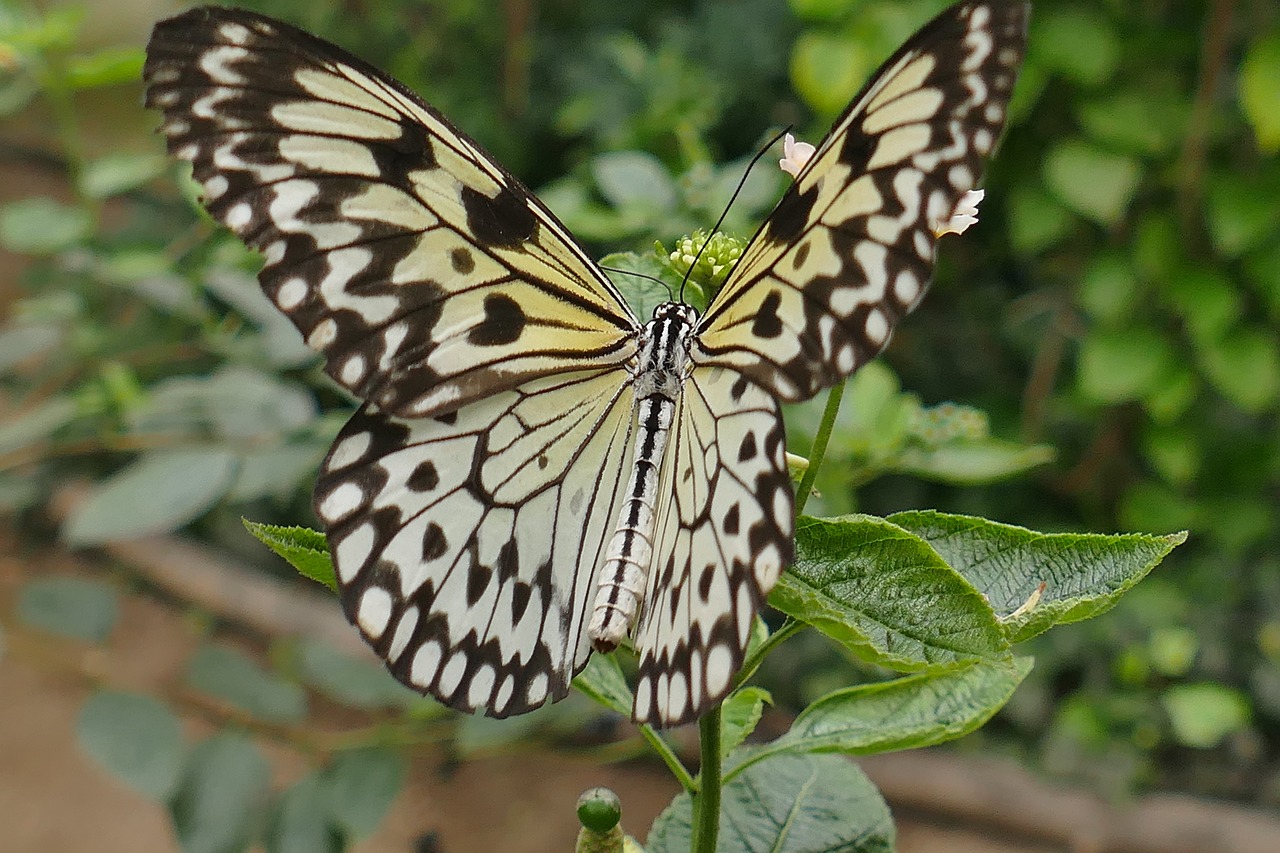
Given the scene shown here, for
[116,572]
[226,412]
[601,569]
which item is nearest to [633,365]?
[601,569]

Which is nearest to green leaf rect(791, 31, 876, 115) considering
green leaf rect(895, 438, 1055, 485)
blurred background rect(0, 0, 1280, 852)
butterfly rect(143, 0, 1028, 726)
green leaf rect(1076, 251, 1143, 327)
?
blurred background rect(0, 0, 1280, 852)

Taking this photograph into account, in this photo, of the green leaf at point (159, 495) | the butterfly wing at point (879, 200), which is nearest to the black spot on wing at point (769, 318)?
the butterfly wing at point (879, 200)

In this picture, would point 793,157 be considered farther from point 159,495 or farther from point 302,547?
point 159,495

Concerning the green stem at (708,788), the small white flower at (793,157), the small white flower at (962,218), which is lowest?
the green stem at (708,788)

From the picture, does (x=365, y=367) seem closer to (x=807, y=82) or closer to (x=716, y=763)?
(x=716, y=763)

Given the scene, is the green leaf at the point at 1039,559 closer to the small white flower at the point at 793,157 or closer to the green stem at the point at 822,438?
the green stem at the point at 822,438

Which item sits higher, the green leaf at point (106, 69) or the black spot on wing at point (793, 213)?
the green leaf at point (106, 69)

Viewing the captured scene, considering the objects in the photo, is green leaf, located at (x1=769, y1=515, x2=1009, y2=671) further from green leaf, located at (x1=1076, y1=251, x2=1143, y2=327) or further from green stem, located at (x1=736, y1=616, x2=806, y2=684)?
green leaf, located at (x1=1076, y1=251, x2=1143, y2=327)
